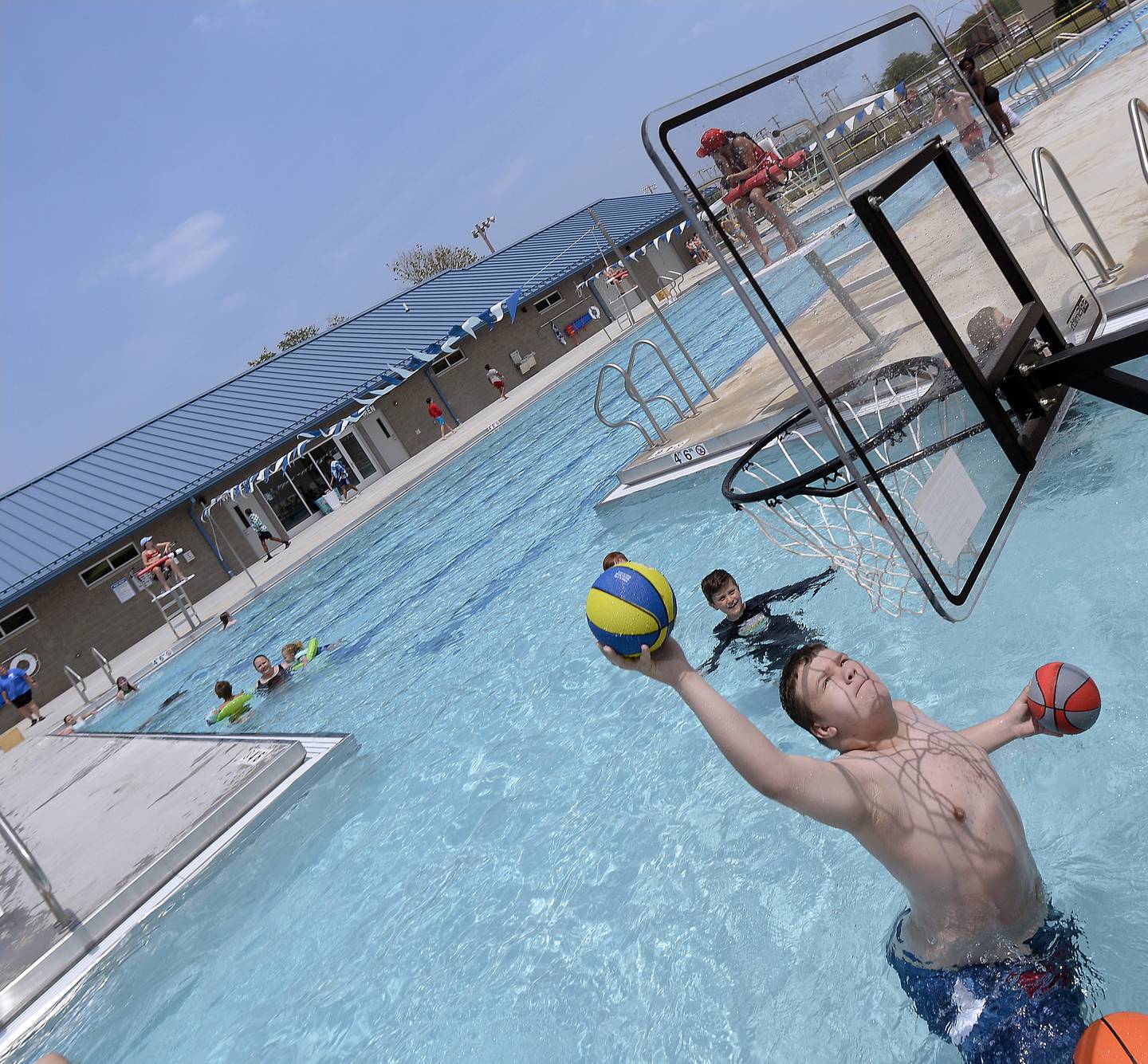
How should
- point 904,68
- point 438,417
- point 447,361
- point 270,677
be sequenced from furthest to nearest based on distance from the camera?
point 447,361
point 438,417
point 270,677
point 904,68

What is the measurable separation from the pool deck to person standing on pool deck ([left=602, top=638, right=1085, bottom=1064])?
1096mm

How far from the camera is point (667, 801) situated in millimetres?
6074

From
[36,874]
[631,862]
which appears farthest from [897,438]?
[36,874]

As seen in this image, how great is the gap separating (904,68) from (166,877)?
7245 mm

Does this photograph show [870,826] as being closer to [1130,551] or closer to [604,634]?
[604,634]

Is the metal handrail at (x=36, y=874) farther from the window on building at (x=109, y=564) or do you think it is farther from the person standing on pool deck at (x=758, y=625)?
the window on building at (x=109, y=564)

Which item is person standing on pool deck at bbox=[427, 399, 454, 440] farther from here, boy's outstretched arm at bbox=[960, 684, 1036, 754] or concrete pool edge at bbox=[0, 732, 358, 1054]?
boy's outstretched arm at bbox=[960, 684, 1036, 754]

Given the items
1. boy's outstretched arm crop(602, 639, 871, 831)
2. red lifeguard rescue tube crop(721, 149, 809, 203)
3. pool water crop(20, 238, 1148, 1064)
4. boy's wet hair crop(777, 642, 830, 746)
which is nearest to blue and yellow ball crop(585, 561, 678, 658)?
boy's outstretched arm crop(602, 639, 871, 831)

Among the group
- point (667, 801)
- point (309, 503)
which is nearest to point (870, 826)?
point (667, 801)

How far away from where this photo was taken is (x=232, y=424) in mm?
30312

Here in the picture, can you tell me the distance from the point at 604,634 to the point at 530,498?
13443 mm

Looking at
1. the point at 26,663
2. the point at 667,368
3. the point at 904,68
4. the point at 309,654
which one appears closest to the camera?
the point at 904,68

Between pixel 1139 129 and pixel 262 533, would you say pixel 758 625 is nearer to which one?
pixel 1139 129

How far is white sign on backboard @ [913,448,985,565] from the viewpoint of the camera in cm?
295
